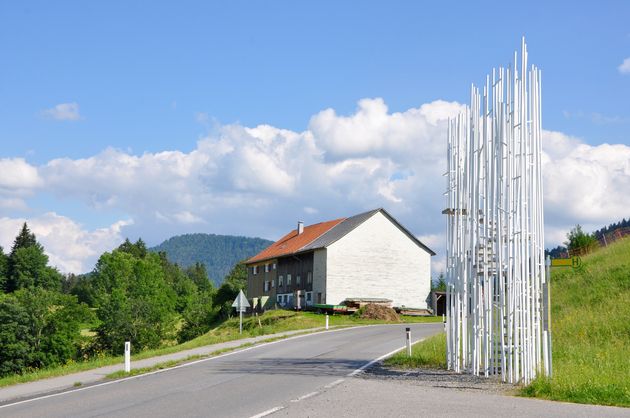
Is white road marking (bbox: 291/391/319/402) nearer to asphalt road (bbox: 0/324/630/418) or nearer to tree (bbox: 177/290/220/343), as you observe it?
asphalt road (bbox: 0/324/630/418)

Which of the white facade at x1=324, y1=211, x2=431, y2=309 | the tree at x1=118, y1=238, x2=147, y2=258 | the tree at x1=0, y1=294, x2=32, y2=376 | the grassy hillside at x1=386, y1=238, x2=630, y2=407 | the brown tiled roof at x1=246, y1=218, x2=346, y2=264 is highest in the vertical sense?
the tree at x1=118, y1=238, x2=147, y2=258

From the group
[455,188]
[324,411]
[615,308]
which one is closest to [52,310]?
[615,308]

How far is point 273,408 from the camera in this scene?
12445mm

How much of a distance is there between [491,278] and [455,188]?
3167 millimetres

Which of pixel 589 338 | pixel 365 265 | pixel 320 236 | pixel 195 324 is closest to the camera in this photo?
pixel 589 338

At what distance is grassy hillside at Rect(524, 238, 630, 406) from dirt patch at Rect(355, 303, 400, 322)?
1248 centimetres

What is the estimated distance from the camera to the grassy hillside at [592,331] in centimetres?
1383

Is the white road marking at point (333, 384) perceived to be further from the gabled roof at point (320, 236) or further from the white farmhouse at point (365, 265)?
the gabled roof at point (320, 236)

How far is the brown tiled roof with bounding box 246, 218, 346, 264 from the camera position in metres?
71.8

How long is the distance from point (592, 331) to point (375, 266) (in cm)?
3934

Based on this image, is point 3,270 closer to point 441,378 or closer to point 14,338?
point 14,338

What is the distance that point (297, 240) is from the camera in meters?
75.8

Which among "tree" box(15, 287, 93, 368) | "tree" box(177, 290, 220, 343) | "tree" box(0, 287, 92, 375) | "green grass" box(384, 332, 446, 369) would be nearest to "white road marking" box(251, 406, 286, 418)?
"green grass" box(384, 332, 446, 369)

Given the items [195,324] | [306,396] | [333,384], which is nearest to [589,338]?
[333,384]
